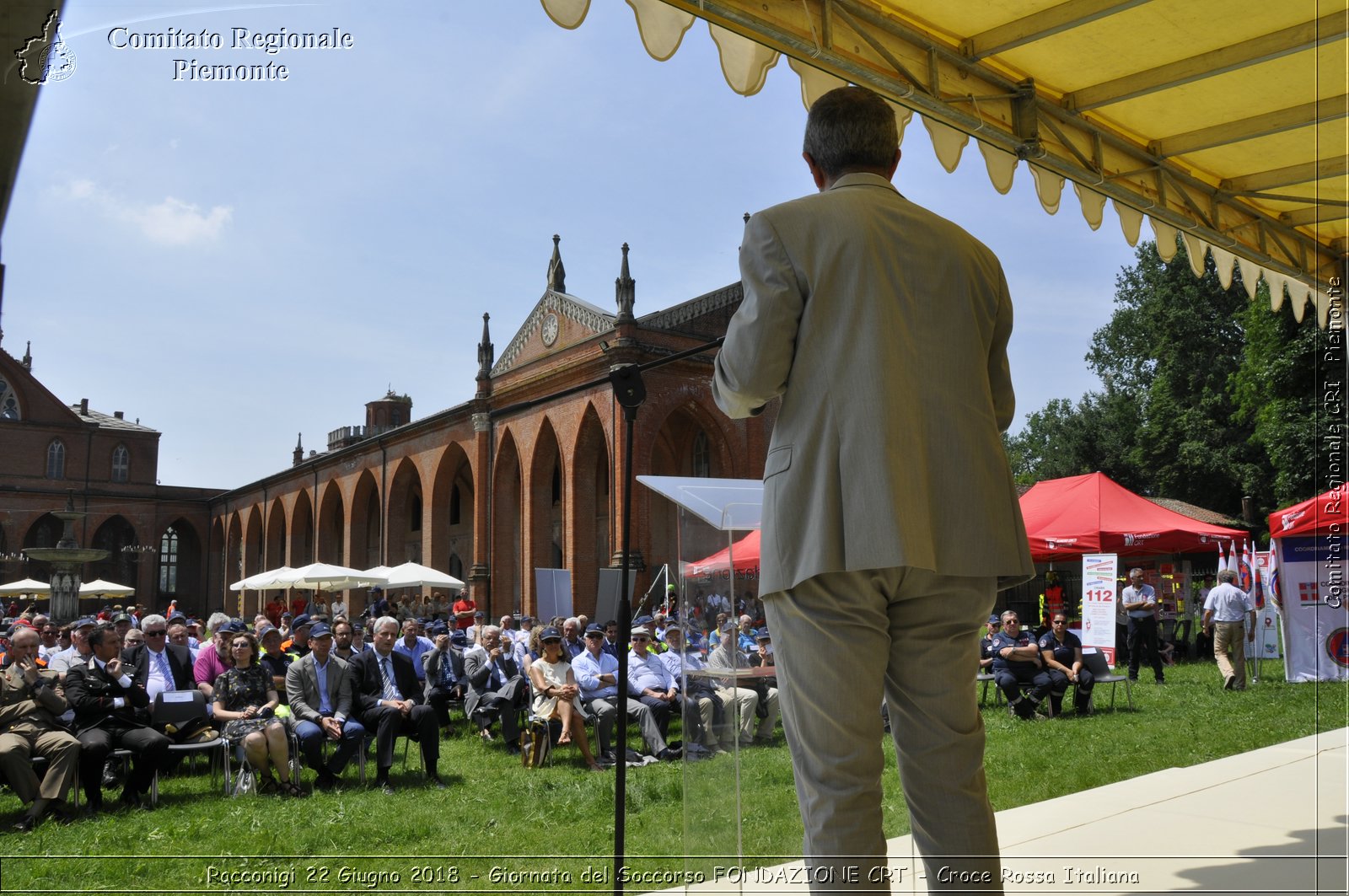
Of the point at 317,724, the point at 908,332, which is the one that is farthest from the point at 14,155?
the point at 317,724

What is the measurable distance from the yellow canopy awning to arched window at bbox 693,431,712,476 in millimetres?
25586

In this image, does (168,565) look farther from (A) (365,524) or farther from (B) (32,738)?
(B) (32,738)

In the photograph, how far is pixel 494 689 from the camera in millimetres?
12125

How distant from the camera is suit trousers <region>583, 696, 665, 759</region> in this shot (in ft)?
31.8

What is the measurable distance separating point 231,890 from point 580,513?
83.7 feet

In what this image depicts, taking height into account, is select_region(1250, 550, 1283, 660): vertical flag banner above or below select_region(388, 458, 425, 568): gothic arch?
below

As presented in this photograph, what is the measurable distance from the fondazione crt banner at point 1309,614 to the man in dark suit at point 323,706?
32.9 ft

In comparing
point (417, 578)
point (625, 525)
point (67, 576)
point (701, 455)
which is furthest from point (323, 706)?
point (67, 576)

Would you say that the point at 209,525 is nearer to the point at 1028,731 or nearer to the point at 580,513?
the point at 580,513

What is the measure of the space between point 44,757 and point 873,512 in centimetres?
753

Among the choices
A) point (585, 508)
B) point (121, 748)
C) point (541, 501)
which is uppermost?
point (541, 501)

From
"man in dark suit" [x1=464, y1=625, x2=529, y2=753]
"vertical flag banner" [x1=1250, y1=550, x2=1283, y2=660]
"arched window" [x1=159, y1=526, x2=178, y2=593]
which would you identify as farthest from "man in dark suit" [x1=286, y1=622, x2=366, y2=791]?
"arched window" [x1=159, y1=526, x2=178, y2=593]

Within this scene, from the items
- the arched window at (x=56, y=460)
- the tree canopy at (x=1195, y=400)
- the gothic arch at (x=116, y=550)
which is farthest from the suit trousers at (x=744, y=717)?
the arched window at (x=56, y=460)

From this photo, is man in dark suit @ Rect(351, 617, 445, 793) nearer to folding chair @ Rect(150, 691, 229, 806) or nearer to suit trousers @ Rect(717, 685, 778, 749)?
folding chair @ Rect(150, 691, 229, 806)
